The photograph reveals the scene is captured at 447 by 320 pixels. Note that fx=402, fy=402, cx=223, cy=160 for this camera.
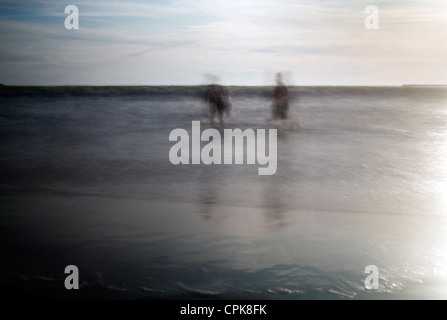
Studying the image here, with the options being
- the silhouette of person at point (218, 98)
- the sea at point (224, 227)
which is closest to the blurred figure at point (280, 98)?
the silhouette of person at point (218, 98)

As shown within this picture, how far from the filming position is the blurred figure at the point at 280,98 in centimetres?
1431

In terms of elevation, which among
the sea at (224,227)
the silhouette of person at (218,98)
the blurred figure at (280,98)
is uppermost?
the silhouette of person at (218,98)

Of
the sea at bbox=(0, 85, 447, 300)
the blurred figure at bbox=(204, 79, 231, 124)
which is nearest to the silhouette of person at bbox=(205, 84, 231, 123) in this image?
the blurred figure at bbox=(204, 79, 231, 124)

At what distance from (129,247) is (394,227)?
3289 mm

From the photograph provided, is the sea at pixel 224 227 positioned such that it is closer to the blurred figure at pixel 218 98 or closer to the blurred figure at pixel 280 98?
the blurred figure at pixel 280 98

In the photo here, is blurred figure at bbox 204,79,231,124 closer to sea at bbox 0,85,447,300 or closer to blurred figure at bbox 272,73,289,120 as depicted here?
blurred figure at bbox 272,73,289,120

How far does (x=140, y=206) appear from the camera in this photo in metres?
5.96

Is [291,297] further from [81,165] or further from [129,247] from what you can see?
[81,165]

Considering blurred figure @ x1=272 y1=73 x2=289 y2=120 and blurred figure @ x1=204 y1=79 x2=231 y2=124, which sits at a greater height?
blurred figure @ x1=204 y1=79 x2=231 y2=124

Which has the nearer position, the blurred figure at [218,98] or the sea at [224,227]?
the sea at [224,227]

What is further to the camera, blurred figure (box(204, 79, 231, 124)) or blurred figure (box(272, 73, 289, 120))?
blurred figure (box(204, 79, 231, 124))

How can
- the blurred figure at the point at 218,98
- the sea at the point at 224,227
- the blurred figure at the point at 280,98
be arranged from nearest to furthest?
the sea at the point at 224,227 → the blurred figure at the point at 280,98 → the blurred figure at the point at 218,98

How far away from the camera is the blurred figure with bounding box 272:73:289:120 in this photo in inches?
563
